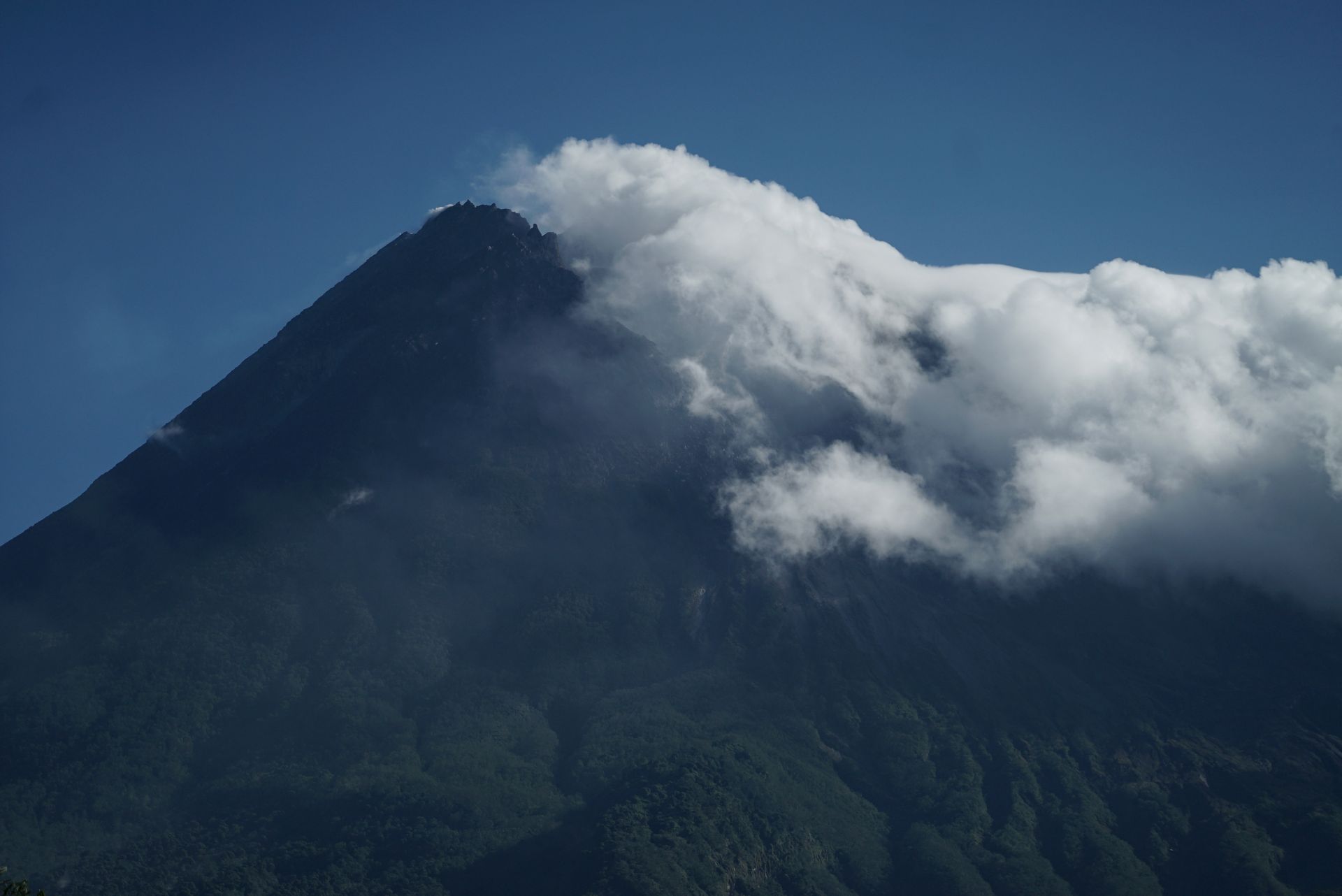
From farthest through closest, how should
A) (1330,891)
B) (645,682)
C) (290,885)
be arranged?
1. (645,682)
2. (1330,891)
3. (290,885)

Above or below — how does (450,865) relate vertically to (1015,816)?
below

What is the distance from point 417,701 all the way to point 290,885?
41952 mm

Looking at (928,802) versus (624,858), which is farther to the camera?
(928,802)

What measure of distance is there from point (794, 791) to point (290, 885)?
65.8 metres

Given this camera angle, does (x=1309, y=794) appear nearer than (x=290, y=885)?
No

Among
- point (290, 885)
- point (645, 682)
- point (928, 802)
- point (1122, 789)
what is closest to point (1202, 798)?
point (1122, 789)

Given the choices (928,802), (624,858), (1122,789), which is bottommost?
(624,858)

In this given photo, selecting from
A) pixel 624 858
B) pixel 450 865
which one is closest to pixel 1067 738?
pixel 624 858

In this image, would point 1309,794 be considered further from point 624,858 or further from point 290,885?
point 290,885

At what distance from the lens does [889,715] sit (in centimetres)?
19750

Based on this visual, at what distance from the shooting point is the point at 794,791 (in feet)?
579

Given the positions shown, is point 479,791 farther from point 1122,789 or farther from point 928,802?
point 1122,789

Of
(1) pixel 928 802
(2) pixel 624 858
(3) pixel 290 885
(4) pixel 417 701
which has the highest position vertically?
(1) pixel 928 802

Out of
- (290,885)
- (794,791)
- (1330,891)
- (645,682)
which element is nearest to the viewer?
(290,885)
